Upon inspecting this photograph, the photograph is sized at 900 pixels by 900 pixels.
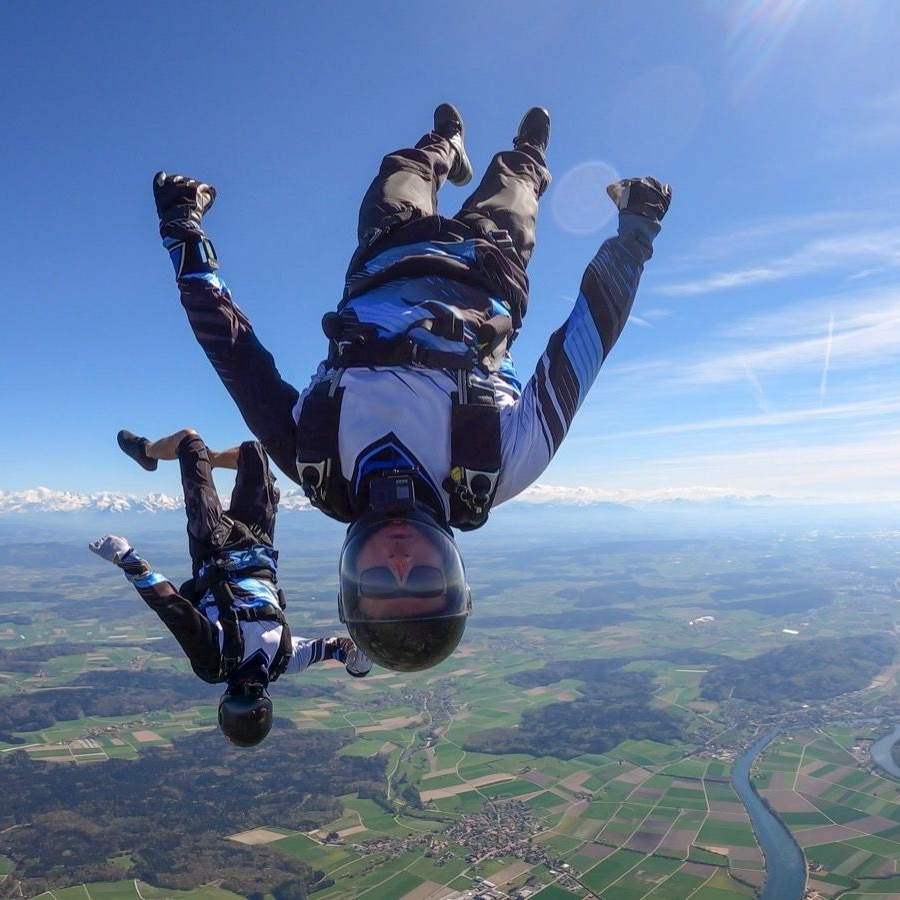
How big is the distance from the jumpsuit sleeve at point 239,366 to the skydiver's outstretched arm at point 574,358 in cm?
79

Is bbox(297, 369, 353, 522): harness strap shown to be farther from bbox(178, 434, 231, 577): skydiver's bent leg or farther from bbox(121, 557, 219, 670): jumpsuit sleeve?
bbox(178, 434, 231, 577): skydiver's bent leg

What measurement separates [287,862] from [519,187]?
34.7 metres

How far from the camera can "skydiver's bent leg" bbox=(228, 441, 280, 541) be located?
372 cm

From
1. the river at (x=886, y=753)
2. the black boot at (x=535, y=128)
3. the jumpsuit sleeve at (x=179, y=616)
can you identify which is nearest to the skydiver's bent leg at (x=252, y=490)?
the jumpsuit sleeve at (x=179, y=616)

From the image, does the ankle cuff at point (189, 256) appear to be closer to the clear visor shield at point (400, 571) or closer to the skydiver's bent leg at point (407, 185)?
the skydiver's bent leg at point (407, 185)

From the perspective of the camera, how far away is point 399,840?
31.6 metres

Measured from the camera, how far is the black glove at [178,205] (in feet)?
7.57

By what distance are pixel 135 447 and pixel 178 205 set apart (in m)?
1.67

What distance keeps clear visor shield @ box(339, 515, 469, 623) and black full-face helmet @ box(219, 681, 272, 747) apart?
6.27 ft

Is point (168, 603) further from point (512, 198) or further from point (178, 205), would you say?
point (512, 198)

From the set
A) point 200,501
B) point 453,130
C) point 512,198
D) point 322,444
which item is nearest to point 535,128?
point 453,130

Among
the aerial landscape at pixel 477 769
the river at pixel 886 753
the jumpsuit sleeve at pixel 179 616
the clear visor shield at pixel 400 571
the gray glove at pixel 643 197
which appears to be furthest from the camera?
the river at pixel 886 753

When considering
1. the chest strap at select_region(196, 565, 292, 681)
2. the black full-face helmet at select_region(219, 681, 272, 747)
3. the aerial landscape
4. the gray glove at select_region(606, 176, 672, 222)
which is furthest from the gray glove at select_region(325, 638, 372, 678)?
the aerial landscape

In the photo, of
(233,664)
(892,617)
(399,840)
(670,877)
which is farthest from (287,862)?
(892,617)
